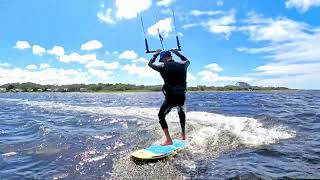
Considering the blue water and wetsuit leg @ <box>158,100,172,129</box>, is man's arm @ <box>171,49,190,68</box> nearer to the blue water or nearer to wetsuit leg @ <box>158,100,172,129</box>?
wetsuit leg @ <box>158,100,172,129</box>

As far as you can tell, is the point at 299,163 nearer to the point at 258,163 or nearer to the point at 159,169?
the point at 258,163

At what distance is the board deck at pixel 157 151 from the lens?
11062 mm

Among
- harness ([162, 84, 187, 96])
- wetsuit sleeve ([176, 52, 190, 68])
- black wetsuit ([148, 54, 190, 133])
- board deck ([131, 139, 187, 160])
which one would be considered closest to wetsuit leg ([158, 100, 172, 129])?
black wetsuit ([148, 54, 190, 133])

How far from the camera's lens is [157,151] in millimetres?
11617

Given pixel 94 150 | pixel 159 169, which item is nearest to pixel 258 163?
Answer: pixel 159 169

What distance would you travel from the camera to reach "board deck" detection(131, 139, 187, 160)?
11062mm

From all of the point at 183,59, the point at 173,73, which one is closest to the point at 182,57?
the point at 183,59

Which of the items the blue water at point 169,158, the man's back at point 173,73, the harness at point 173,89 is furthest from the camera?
the harness at point 173,89

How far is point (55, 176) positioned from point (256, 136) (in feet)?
29.0

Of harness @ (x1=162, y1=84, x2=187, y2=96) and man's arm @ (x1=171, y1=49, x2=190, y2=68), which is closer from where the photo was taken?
harness @ (x1=162, y1=84, x2=187, y2=96)

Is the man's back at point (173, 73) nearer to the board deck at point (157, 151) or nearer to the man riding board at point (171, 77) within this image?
the man riding board at point (171, 77)

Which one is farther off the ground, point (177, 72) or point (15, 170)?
point (177, 72)

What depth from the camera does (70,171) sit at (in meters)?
10.8

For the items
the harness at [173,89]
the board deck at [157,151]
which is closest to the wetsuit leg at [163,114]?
the harness at [173,89]
